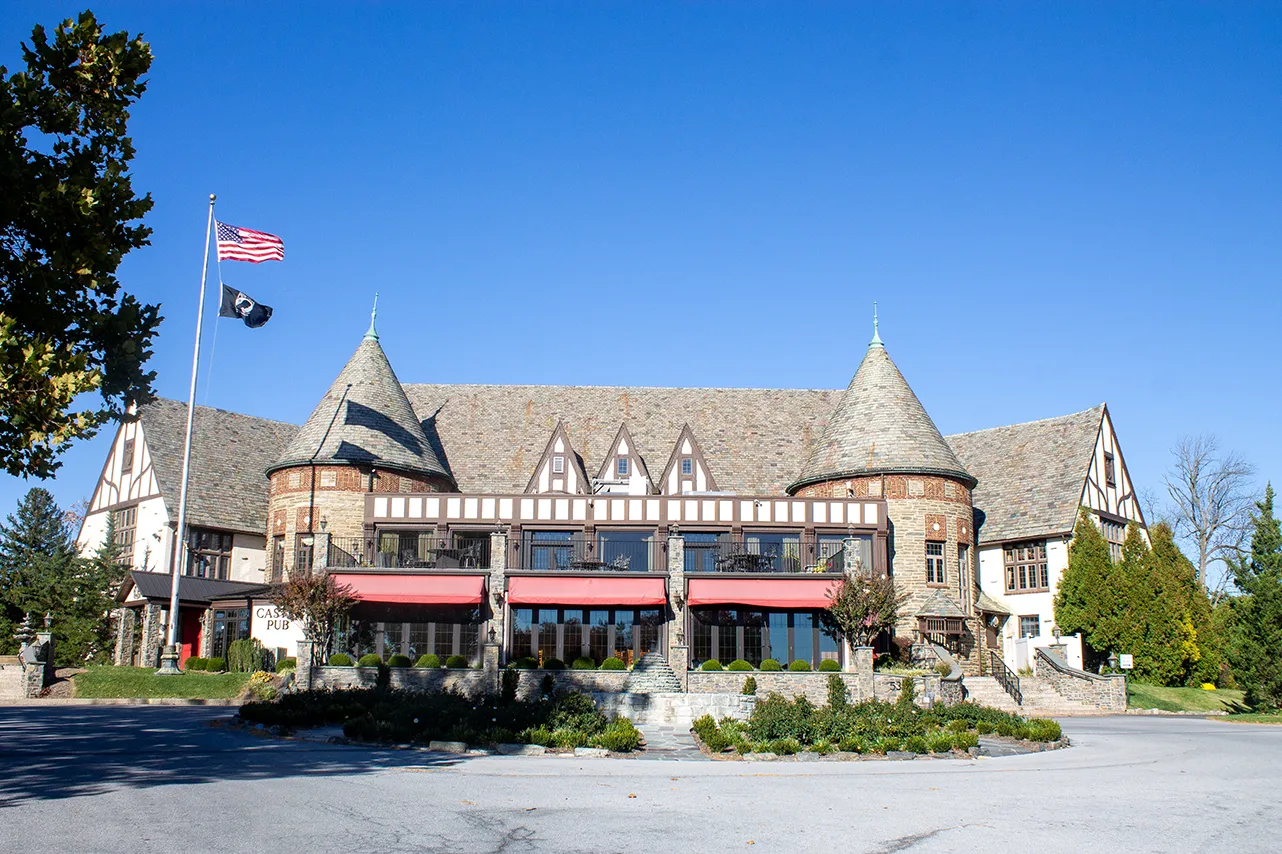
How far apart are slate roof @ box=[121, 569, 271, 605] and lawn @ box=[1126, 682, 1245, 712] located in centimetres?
3043

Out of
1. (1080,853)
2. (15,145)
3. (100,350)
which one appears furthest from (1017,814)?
(15,145)

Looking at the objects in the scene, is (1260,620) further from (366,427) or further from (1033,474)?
(366,427)

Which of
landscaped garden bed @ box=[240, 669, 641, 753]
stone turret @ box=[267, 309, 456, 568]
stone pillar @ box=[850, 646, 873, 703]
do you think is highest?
stone turret @ box=[267, 309, 456, 568]

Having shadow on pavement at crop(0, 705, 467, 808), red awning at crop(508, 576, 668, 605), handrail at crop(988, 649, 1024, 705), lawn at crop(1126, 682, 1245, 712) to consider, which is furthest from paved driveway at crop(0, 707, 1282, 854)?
lawn at crop(1126, 682, 1245, 712)

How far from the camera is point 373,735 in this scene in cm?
2038

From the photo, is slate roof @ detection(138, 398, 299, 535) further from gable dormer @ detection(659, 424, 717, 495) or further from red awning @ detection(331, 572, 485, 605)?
gable dormer @ detection(659, 424, 717, 495)

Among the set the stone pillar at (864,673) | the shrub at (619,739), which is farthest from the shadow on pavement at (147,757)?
the stone pillar at (864,673)

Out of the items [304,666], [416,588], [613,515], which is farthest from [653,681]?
[304,666]

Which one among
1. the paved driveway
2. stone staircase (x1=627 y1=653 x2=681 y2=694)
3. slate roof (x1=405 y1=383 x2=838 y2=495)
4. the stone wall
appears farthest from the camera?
slate roof (x1=405 y1=383 x2=838 y2=495)

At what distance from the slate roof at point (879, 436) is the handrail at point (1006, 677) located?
6439mm

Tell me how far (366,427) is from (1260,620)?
2989cm

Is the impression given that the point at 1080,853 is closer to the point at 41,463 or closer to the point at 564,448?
the point at 41,463

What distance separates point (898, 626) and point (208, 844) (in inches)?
1158

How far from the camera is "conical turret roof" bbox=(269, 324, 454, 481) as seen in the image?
37.9 metres
